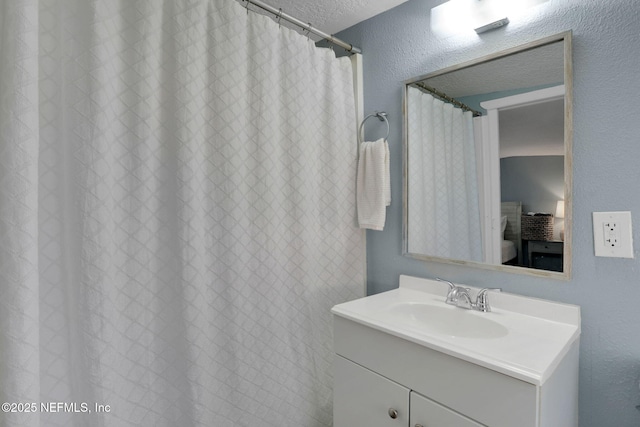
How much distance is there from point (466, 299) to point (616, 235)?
54cm

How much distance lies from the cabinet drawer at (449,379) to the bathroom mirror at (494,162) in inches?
21.8

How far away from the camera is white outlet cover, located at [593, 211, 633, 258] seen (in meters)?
1.08

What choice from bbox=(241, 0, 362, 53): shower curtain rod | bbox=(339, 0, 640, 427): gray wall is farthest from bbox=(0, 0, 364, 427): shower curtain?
bbox=(339, 0, 640, 427): gray wall

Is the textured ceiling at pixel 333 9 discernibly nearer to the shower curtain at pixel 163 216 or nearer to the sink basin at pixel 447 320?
the shower curtain at pixel 163 216

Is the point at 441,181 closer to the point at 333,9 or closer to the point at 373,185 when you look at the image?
the point at 373,185

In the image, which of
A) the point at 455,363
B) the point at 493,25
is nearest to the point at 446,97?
the point at 493,25

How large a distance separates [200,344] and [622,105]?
1.67 m

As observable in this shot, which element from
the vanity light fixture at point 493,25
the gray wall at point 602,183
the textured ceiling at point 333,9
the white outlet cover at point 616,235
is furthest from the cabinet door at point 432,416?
the textured ceiling at point 333,9

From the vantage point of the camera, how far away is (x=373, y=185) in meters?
1.68

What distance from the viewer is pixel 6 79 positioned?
843 mm

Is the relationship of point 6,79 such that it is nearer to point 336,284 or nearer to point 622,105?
point 336,284

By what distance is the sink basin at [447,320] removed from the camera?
1255 mm

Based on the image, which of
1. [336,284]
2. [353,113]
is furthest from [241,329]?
[353,113]

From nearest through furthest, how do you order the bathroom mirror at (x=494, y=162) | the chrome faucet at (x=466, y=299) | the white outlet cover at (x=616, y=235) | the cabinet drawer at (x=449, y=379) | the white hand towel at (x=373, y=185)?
the cabinet drawer at (x=449, y=379) → the white outlet cover at (x=616, y=235) → the bathroom mirror at (x=494, y=162) → the chrome faucet at (x=466, y=299) → the white hand towel at (x=373, y=185)
